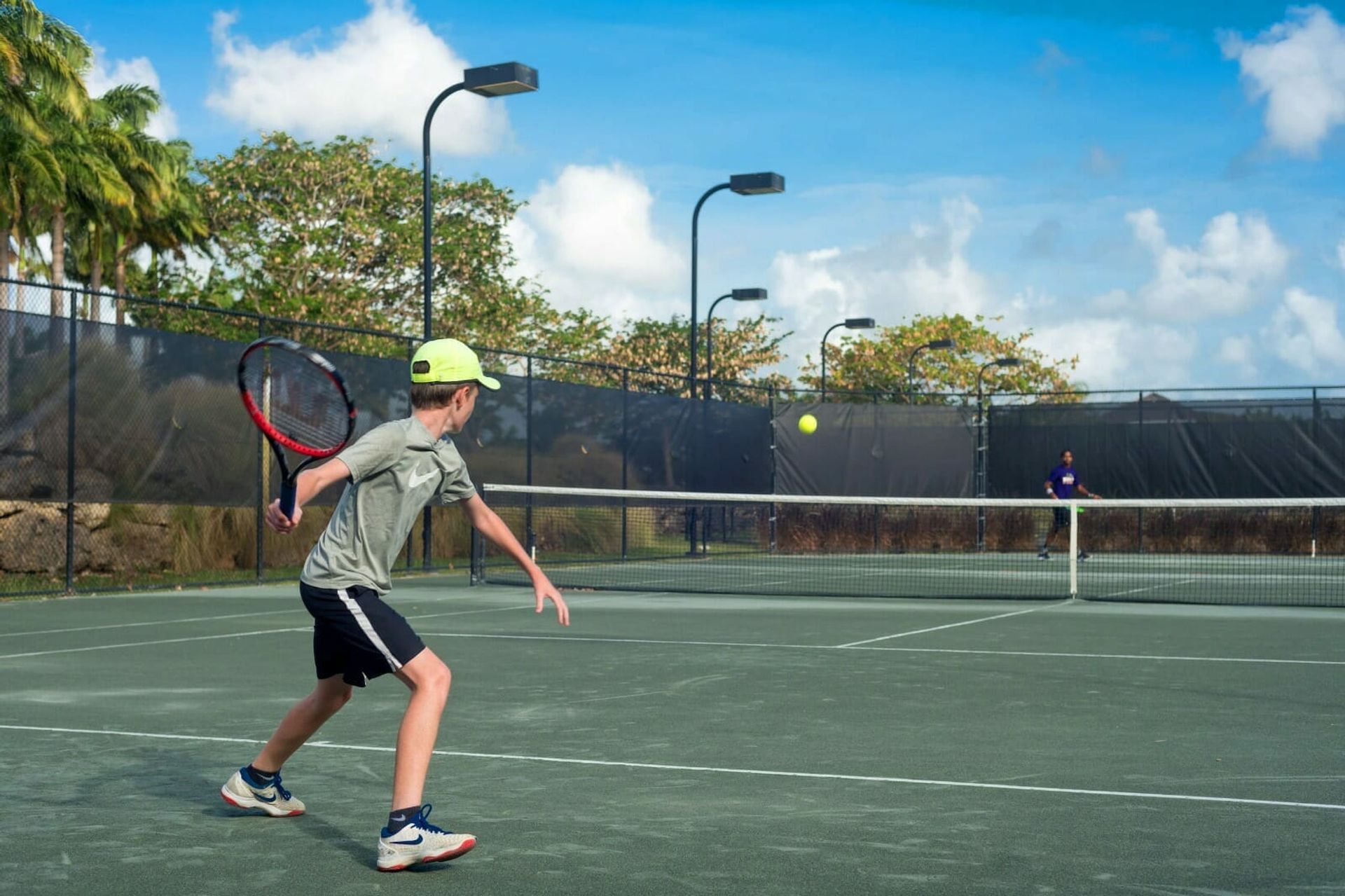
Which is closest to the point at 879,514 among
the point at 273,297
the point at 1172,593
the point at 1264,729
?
the point at 1172,593

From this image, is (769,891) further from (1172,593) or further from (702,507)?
(702,507)

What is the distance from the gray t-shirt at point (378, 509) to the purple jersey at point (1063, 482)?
19.9m

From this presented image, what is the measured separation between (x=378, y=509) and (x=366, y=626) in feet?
1.04

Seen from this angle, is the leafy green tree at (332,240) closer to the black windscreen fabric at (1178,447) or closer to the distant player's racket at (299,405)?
the black windscreen fabric at (1178,447)

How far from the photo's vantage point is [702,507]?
23578 mm

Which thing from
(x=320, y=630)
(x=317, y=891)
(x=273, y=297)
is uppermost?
(x=273, y=297)

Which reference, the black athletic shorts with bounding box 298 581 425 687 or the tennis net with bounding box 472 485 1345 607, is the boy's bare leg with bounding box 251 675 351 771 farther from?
the tennis net with bounding box 472 485 1345 607

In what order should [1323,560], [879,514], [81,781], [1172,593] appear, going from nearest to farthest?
[81,781] → [1172,593] → [1323,560] → [879,514]

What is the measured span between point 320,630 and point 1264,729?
4071 mm

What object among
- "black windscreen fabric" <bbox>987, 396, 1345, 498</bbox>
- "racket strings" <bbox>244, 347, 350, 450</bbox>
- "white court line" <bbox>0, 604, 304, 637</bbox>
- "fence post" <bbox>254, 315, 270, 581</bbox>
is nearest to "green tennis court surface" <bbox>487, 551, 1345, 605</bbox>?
"black windscreen fabric" <bbox>987, 396, 1345, 498</bbox>

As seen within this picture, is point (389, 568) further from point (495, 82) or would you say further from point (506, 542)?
point (495, 82)

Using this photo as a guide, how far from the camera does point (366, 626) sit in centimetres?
425

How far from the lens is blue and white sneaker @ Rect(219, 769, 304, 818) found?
4.80 m

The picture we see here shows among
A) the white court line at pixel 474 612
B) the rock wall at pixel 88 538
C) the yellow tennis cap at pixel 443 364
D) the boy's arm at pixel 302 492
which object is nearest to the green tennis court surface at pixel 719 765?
the boy's arm at pixel 302 492
